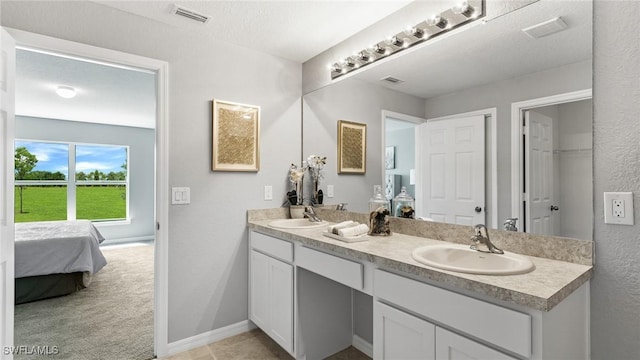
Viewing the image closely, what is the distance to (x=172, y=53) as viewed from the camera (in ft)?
7.32

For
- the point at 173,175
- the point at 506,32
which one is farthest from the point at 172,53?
the point at 506,32

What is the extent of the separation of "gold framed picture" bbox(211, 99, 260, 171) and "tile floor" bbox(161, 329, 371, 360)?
1.31 meters

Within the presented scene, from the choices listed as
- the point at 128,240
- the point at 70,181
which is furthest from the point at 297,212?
the point at 70,181

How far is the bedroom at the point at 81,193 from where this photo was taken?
297 centimetres

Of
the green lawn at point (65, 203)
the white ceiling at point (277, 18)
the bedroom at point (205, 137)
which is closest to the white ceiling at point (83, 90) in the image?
the bedroom at point (205, 137)

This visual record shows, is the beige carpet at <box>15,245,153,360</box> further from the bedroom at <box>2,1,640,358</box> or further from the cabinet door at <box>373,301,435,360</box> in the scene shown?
the cabinet door at <box>373,301,435,360</box>

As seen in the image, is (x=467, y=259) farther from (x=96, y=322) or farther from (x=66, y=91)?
(x=66, y=91)

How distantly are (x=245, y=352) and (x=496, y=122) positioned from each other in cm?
218

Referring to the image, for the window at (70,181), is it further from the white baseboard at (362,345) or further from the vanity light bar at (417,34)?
the white baseboard at (362,345)

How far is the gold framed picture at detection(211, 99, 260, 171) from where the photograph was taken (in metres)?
2.40

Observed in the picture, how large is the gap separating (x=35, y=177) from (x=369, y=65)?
21.1ft

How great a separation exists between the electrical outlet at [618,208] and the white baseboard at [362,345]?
1591mm

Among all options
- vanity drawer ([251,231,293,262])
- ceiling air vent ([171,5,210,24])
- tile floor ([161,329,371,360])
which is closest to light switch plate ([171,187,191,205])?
vanity drawer ([251,231,293,262])

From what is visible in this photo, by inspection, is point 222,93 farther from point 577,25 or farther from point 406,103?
point 577,25
